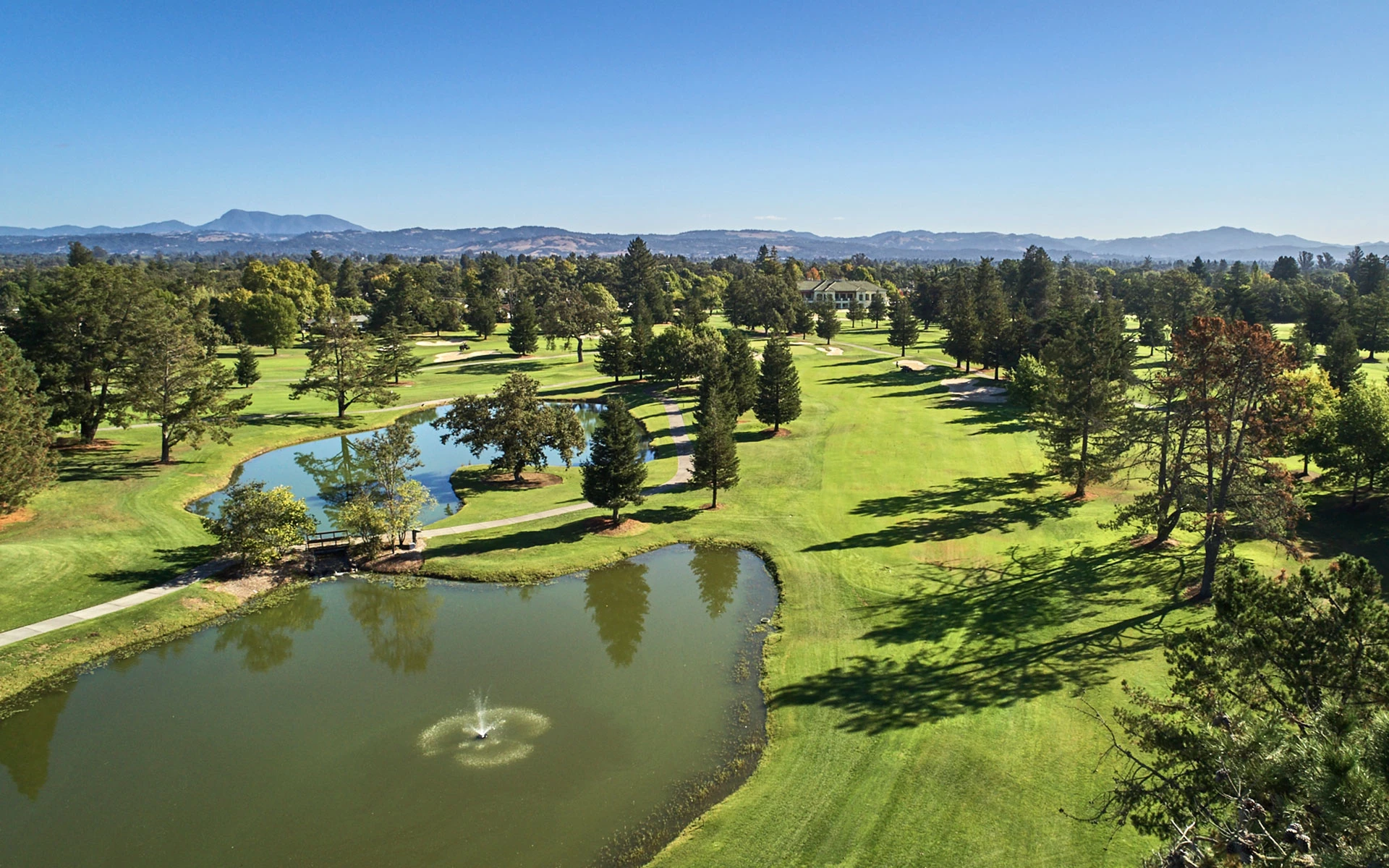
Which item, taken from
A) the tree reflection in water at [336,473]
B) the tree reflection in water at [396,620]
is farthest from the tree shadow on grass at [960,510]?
the tree reflection in water at [336,473]

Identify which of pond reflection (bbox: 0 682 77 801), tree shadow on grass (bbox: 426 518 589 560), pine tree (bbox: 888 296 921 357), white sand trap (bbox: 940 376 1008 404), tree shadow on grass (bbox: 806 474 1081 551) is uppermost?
pine tree (bbox: 888 296 921 357)

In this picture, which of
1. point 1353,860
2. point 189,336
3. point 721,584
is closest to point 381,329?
point 189,336

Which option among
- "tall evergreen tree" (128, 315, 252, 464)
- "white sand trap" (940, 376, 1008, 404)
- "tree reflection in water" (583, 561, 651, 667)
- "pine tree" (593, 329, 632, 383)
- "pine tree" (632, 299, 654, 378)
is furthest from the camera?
"pine tree" (593, 329, 632, 383)

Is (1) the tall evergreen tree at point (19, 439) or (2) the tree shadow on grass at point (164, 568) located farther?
(1) the tall evergreen tree at point (19, 439)

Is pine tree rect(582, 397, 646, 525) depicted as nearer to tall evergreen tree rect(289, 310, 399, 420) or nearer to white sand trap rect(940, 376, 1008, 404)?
tall evergreen tree rect(289, 310, 399, 420)

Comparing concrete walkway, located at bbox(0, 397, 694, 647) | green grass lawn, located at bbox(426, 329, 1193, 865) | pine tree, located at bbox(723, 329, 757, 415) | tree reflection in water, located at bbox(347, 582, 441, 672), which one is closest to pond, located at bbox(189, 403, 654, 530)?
concrete walkway, located at bbox(0, 397, 694, 647)

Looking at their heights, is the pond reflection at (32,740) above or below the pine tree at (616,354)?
below

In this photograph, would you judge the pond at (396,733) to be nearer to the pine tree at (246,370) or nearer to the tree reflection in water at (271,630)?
the tree reflection in water at (271,630)

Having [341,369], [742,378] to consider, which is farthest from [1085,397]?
[341,369]
